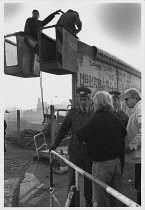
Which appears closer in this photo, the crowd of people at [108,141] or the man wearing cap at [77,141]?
the crowd of people at [108,141]

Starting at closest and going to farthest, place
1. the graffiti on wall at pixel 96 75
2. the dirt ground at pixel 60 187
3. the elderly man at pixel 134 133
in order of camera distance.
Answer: the elderly man at pixel 134 133 < the dirt ground at pixel 60 187 < the graffiti on wall at pixel 96 75

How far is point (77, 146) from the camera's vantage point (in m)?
2.53

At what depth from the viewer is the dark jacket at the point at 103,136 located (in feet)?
5.91

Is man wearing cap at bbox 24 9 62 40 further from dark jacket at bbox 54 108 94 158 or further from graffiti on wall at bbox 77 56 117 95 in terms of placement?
dark jacket at bbox 54 108 94 158

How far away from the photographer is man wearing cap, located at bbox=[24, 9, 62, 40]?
2.98 metres

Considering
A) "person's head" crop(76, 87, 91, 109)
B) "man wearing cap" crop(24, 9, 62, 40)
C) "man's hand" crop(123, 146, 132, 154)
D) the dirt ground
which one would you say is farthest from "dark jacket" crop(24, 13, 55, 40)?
the dirt ground

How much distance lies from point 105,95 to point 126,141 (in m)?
0.51

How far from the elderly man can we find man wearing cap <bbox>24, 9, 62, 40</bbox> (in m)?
1.66

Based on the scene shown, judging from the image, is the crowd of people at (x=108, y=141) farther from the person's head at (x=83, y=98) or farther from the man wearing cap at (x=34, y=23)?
the man wearing cap at (x=34, y=23)

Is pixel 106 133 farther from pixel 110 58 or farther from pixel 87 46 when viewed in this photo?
pixel 110 58

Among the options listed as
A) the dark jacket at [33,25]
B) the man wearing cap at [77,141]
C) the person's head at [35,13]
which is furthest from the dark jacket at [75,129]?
the dark jacket at [33,25]

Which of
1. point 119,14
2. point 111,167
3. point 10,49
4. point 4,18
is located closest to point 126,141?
point 111,167

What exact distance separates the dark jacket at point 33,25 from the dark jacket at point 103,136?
6.47ft

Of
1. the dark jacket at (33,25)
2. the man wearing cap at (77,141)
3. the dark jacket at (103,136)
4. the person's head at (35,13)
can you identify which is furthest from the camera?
the dark jacket at (33,25)
